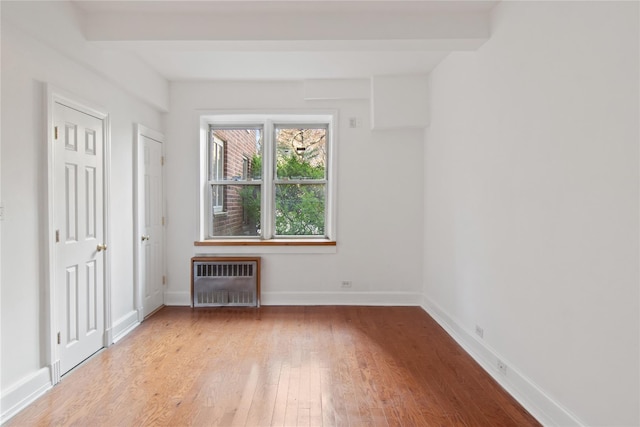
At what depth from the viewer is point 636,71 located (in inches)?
63.1

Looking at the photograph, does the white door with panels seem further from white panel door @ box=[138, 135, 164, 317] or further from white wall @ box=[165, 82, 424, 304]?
white wall @ box=[165, 82, 424, 304]

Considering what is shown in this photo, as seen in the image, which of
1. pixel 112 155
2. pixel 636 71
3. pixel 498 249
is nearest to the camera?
pixel 636 71

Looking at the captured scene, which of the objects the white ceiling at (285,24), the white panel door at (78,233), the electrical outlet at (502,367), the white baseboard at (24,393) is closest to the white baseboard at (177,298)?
the white panel door at (78,233)

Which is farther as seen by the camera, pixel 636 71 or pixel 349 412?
pixel 349 412

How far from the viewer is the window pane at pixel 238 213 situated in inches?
193

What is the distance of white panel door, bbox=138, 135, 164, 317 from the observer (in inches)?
158

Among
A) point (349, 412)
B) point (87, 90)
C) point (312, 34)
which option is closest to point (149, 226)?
point (87, 90)

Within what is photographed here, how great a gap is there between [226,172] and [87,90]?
6.80 ft

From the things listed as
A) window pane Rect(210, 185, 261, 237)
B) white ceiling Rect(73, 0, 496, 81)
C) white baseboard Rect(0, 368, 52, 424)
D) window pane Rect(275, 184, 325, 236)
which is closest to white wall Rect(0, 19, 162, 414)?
white baseboard Rect(0, 368, 52, 424)

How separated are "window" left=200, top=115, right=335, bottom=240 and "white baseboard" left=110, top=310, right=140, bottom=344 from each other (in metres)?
1.38

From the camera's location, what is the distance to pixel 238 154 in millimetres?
4953

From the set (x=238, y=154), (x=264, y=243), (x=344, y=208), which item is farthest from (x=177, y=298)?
(x=344, y=208)

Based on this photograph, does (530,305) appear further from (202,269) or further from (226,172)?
(226,172)

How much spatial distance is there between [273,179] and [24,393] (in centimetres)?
327
